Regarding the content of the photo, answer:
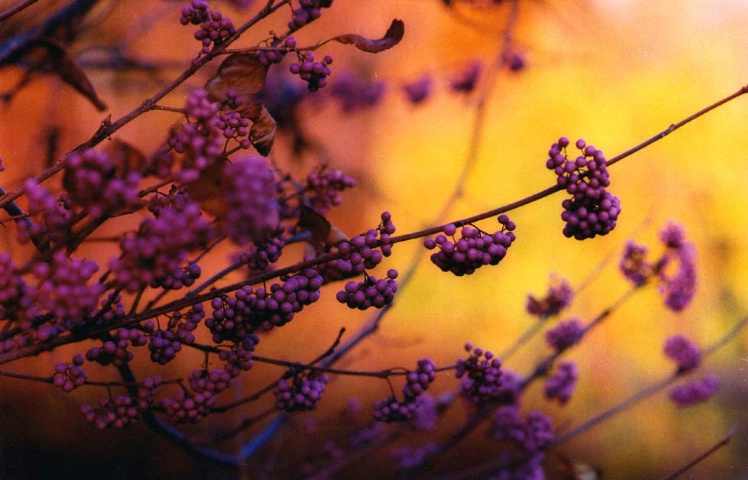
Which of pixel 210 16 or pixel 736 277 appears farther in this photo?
pixel 736 277

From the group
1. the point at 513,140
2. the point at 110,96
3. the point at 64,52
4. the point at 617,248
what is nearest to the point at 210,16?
the point at 64,52

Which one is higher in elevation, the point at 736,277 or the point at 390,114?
the point at 390,114

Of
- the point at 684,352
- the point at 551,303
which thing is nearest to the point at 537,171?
the point at 551,303

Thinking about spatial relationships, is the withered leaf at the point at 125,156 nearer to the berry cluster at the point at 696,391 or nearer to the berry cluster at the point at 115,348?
the berry cluster at the point at 115,348

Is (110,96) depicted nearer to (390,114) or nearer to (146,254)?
(390,114)

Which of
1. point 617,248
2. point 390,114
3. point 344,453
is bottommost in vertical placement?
point 344,453

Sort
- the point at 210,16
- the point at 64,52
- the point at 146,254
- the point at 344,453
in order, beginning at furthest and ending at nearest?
the point at 344,453 < the point at 64,52 < the point at 210,16 < the point at 146,254

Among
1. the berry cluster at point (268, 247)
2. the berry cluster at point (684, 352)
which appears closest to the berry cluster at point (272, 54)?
the berry cluster at point (268, 247)
